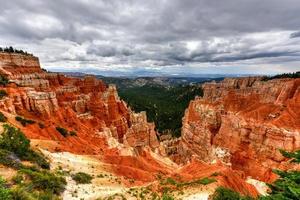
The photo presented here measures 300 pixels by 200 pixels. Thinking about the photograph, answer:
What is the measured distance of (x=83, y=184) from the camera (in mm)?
25000

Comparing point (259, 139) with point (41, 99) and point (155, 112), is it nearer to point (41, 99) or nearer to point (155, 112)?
point (41, 99)

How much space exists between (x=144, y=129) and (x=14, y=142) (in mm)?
42809

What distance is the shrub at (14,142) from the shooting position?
24703 millimetres

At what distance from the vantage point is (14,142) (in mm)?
25625

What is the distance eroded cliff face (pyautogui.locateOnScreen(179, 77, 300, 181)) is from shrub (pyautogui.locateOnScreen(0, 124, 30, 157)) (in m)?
34.6

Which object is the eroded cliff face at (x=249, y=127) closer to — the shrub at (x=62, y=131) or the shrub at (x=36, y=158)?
the shrub at (x=62, y=131)

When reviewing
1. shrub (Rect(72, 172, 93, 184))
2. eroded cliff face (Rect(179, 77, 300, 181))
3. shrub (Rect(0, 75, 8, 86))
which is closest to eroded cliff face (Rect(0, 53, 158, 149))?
shrub (Rect(0, 75, 8, 86))

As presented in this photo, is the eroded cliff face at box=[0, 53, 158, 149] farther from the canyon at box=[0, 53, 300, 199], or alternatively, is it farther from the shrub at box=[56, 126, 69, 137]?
the shrub at box=[56, 126, 69, 137]

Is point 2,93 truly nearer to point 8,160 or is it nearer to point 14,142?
point 14,142

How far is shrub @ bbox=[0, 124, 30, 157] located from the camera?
81.0ft

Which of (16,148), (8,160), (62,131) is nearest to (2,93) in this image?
(62,131)

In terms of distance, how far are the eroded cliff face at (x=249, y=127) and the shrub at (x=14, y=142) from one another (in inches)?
1362

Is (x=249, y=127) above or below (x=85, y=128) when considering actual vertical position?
above

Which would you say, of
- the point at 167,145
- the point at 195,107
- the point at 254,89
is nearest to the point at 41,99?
the point at 167,145
